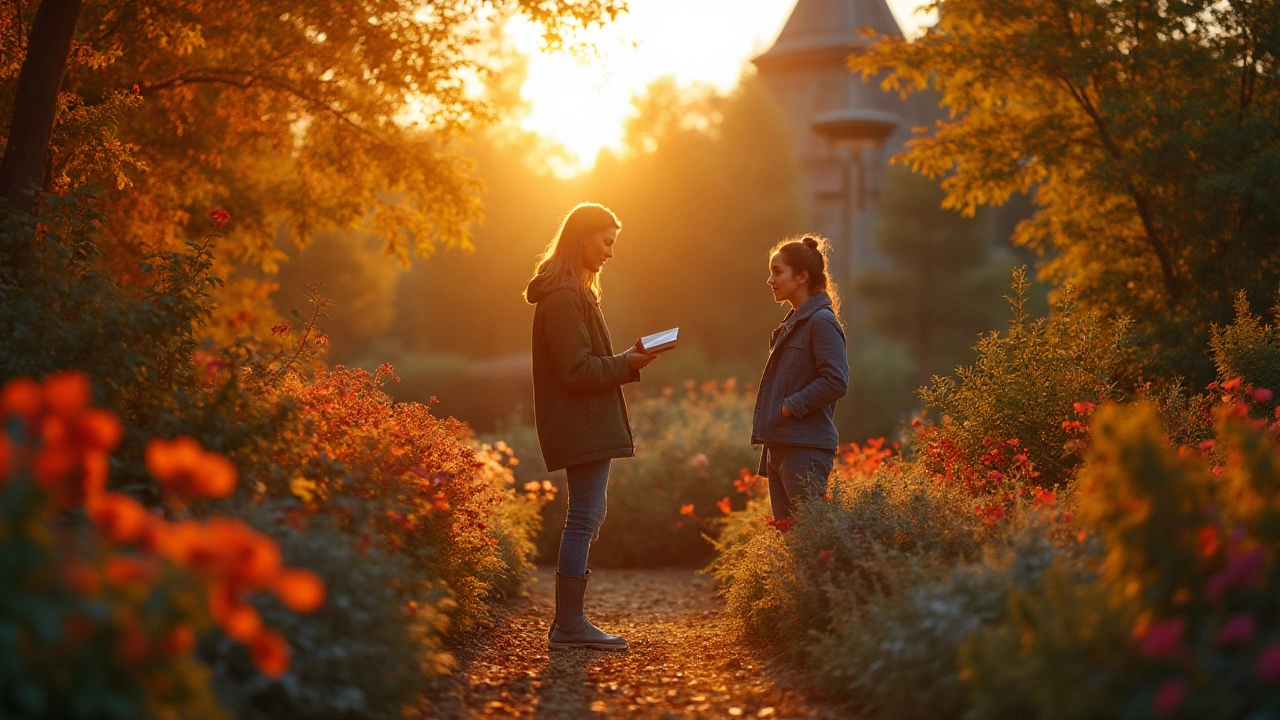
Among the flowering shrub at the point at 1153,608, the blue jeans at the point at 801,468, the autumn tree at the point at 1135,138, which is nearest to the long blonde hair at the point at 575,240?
the blue jeans at the point at 801,468

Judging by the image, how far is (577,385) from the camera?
4.76 m

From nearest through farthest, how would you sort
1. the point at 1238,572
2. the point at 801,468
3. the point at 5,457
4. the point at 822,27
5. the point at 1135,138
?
the point at 5,457, the point at 1238,572, the point at 801,468, the point at 1135,138, the point at 822,27

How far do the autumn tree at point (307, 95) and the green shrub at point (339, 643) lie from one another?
13.7ft

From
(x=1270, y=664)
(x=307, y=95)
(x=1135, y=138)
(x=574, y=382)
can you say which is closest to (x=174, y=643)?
(x=1270, y=664)

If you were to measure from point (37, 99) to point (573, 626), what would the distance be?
3.98 metres

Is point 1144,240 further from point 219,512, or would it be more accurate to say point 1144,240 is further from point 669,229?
point 669,229

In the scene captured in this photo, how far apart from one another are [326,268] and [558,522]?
19.8m

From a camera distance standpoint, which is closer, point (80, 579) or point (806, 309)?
point (80, 579)

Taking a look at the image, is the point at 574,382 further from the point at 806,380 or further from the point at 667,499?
the point at 667,499

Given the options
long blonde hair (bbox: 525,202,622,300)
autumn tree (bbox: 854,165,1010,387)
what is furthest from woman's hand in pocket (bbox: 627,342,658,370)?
autumn tree (bbox: 854,165,1010,387)

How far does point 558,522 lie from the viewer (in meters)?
9.05

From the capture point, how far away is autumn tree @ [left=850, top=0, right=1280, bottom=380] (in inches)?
302

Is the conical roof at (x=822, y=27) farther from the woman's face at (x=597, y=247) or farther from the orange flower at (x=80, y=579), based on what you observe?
the orange flower at (x=80, y=579)

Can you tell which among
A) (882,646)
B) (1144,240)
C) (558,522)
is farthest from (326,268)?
(882,646)
